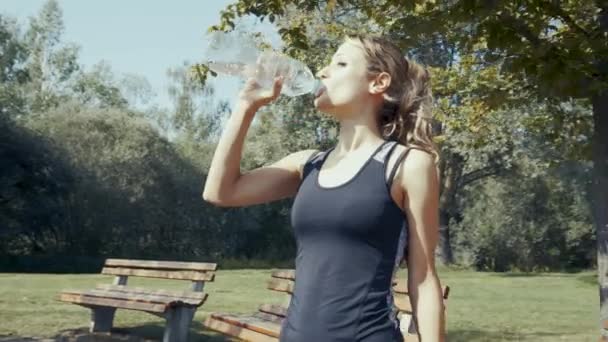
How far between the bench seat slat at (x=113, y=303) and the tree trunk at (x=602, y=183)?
12.2 ft

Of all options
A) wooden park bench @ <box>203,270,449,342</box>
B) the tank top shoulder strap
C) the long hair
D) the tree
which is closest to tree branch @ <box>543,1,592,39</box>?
the tree

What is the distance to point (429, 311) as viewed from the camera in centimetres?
240

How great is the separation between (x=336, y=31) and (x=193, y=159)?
24406 mm

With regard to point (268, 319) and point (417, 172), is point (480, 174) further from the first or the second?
point (417, 172)

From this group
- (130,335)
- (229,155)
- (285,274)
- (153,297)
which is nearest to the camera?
(229,155)

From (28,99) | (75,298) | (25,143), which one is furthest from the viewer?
(28,99)

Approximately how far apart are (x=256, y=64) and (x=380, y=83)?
37 cm

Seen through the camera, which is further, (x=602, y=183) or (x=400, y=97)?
(x=602, y=183)

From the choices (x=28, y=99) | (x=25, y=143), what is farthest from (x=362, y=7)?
(x=28, y=99)

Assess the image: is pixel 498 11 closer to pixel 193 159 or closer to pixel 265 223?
pixel 265 223

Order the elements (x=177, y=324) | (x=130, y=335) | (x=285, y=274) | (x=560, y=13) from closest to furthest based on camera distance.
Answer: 1. (x=560, y=13)
2. (x=285, y=274)
3. (x=177, y=324)
4. (x=130, y=335)

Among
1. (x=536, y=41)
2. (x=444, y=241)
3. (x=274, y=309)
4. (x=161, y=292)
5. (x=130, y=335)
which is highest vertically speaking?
(x=444, y=241)

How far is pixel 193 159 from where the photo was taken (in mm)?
38938

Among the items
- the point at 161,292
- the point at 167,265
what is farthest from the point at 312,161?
the point at 167,265
